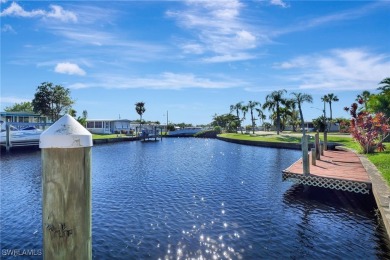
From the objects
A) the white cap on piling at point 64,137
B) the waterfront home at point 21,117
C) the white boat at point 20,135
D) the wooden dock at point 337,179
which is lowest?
the wooden dock at point 337,179

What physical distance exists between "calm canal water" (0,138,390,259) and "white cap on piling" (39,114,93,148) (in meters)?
7.17

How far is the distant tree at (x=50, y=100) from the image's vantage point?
6138cm

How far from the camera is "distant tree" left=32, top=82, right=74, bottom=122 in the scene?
2416 inches

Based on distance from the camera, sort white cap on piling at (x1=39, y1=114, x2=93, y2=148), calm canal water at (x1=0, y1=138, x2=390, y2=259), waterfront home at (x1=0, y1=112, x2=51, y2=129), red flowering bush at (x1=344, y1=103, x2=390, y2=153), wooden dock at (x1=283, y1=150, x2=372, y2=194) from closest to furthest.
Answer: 1. white cap on piling at (x1=39, y1=114, x2=93, y2=148)
2. calm canal water at (x1=0, y1=138, x2=390, y2=259)
3. wooden dock at (x1=283, y1=150, x2=372, y2=194)
4. red flowering bush at (x1=344, y1=103, x2=390, y2=153)
5. waterfront home at (x1=0, y1=112, x2=51, y2=129)

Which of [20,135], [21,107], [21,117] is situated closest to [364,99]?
[20,135]

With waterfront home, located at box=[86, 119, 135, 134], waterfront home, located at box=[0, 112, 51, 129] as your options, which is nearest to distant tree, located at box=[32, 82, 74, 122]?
waterfront home, located at box=[0, 112, 51, 129]

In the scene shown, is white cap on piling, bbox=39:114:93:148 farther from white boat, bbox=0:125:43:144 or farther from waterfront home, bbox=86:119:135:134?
waterfront home, bbox=86:119:135:134

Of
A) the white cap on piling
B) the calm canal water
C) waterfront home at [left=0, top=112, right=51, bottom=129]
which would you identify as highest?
waterfront home at [left=0, top=112, right=51, bottom=129]

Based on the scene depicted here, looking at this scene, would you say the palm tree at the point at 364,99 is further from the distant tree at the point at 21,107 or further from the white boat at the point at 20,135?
the distant tree at the point at 21,107

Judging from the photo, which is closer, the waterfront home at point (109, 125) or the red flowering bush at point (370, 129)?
the red flowering bush at point (370, 129)

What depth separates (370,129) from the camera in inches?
936

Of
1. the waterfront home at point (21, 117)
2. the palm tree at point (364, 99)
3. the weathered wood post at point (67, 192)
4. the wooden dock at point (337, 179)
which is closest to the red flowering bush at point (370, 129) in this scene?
the palm tree at point (364, 99)

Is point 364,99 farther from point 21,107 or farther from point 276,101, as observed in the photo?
point 21,107

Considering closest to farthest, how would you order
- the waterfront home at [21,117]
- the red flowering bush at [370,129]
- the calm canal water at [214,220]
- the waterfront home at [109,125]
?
1. the calm canal water at [214,220]
2. the red flowering bush at [370,129]
3. the waterfront home at [21,117]
4. the waterfront home at [109,125]
